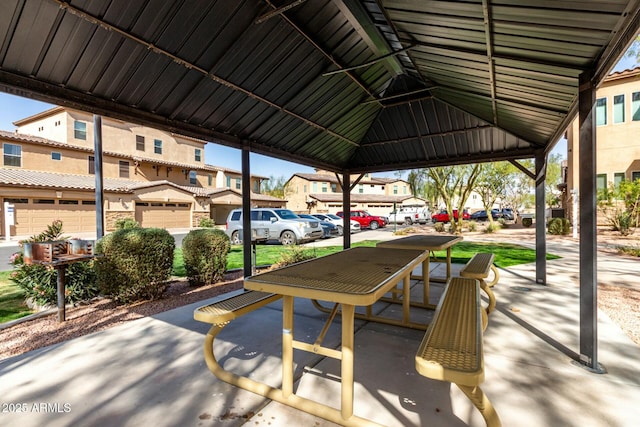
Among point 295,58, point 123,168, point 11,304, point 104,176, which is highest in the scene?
point 123,168

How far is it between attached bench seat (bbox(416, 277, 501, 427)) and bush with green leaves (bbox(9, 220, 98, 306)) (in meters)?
5.49

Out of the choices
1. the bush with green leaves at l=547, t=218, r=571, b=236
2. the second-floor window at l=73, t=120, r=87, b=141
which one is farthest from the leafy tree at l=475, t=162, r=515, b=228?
the second-floor window at l=73, t=120, r=87, b=141

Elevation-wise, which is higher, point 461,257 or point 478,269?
point 478,269

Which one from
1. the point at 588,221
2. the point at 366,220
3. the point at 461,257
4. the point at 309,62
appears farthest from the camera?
the point at 366,220

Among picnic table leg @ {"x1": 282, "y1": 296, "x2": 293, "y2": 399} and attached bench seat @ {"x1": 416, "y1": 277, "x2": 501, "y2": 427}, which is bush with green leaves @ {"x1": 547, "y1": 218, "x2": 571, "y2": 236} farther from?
picnic table leg @ {"x1": 282, "y1": 296, "x2": 293, "y2": 399}

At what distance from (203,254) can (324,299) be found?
4.71 m

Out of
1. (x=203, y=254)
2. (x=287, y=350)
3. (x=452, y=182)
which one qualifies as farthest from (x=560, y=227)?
(x=287, y=350)

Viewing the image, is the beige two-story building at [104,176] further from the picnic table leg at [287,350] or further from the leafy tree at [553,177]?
the leafy tree at [553,177]

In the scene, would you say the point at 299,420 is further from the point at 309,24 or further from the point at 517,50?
the point at 309,24

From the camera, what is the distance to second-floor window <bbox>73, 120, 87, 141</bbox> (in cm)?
2184

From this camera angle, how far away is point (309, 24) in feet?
12.7

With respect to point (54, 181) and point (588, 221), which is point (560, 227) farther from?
point (54, 181)

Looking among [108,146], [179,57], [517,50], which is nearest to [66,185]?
[108,146]

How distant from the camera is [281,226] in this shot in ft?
43.9
